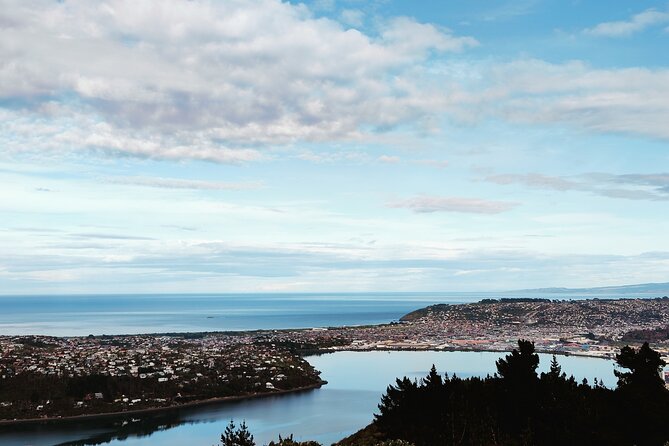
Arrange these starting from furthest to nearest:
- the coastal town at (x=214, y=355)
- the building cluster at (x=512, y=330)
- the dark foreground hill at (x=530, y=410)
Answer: the building cluster at (x=512, y=330) < the coastal town at (x=214, y=355) < the dark foreground hill at (x=530, y=410)

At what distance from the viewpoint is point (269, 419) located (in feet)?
213

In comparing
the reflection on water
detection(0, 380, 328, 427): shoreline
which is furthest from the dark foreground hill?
detection(0, 380, 328, 427): shoreline

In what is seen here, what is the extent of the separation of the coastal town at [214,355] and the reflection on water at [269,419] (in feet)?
14.9

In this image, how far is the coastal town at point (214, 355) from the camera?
71688mm

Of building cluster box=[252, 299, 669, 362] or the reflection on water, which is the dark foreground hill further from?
building cluster box=[252, 299, 669, 362]

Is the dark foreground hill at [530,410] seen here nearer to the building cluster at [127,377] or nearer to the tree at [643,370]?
the tree at [643,370]

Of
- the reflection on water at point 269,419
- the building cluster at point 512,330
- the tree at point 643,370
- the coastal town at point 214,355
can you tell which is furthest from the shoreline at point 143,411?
the tree at point 643,370

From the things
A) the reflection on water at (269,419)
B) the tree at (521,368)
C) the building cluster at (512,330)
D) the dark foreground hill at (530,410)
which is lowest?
the reflection on water at (269,419)

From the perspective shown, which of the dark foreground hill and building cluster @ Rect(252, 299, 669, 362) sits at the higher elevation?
the dark foreground hill

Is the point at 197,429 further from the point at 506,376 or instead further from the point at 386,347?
the point at 386,347

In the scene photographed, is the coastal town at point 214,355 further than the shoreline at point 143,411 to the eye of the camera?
Yes

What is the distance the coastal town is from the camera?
71688 mm

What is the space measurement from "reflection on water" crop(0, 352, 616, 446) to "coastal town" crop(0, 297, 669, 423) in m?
4.53

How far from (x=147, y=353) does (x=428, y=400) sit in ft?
228
